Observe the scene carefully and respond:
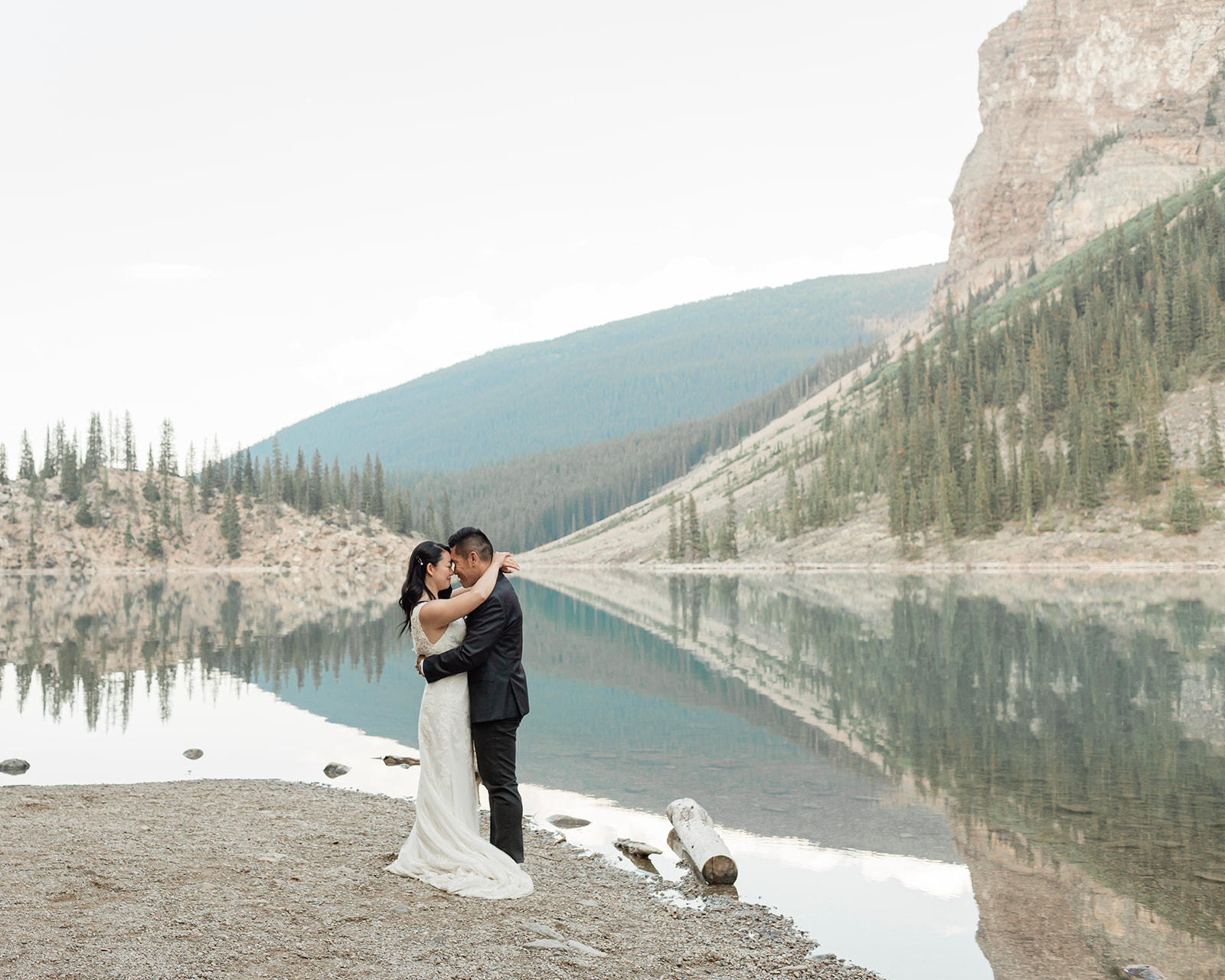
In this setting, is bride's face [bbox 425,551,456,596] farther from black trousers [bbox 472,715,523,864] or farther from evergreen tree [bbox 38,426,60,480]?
evergreen tree [bbox 38,426,60,480]

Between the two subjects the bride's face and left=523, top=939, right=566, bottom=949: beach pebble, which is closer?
left=523, top=939, right=566, bottom=949: beach pebble

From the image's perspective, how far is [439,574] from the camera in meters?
9.86

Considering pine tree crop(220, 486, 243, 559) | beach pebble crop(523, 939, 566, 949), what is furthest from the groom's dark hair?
pine tree crop(220, 486, 243, 559)

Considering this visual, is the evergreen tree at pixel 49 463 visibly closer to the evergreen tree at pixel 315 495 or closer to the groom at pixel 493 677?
the evergreen tree at pixel 315 495

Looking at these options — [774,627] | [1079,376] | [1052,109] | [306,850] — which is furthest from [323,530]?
[1052,109]

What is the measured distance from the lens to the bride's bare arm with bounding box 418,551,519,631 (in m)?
9.50

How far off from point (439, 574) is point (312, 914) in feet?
10.9

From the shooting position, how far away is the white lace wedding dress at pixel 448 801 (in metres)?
9.53

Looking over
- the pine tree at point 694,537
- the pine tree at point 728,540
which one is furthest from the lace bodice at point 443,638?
the pine tree at point 694,537

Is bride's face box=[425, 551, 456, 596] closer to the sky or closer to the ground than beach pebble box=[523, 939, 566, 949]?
closer to the sky

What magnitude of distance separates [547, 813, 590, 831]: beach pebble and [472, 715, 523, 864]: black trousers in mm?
3429

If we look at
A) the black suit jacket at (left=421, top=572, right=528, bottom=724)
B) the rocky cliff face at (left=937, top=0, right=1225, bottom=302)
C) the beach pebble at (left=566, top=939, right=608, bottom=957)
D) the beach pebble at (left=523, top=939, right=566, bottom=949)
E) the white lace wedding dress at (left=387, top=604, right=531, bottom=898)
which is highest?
the rocky cliff face at (left=937, top=0, right=1225, bottom=302)

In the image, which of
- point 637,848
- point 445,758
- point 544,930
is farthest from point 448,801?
point 637,848

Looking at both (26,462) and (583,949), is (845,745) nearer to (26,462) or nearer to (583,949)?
(583,949)
